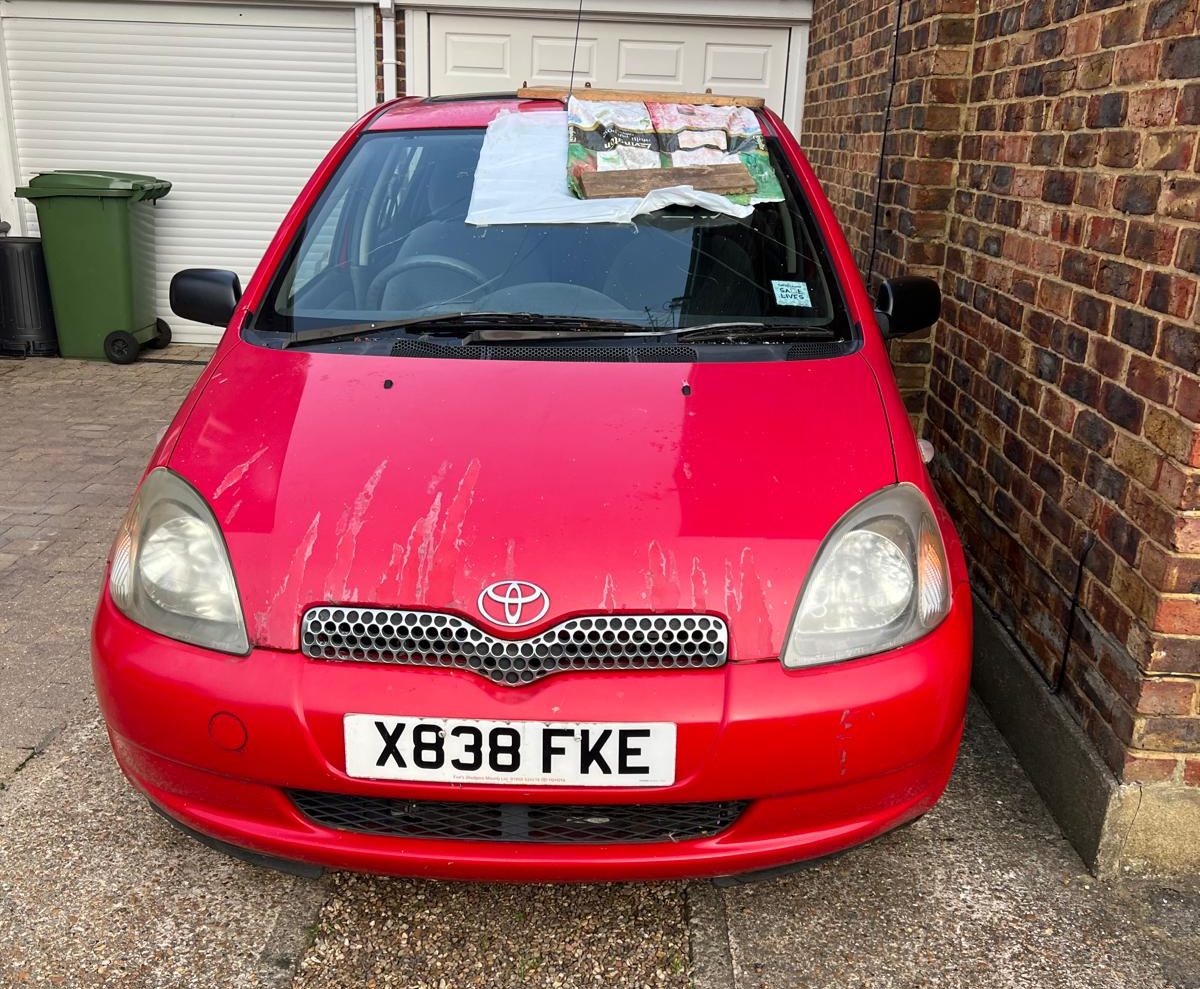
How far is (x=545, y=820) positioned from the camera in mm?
2049

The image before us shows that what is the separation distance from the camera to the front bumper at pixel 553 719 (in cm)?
196

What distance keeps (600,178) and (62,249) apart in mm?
5725

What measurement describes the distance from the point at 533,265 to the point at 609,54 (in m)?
5.27

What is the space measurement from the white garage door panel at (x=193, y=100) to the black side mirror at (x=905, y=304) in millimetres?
5718

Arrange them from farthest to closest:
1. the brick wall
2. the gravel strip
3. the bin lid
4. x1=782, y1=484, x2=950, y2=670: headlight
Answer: the bin lid → the brick wall → the gravel strip → x1=782, y1=484, x2=950, y2=670: headlight

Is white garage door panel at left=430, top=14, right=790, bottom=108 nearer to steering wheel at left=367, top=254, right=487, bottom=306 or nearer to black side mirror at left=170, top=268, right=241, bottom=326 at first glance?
black side mirror at left=170, top=268, right=241, bottom=326

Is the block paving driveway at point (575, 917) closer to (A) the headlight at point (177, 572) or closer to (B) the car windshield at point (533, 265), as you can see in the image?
(A) the headlight at point (177, 572)

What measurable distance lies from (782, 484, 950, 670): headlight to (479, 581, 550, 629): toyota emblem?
461 millimetres

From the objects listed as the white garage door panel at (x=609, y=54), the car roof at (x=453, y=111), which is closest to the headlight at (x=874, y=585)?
the car roof at (x=453, y=111)

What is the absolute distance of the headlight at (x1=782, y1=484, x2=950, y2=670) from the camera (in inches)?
81.3

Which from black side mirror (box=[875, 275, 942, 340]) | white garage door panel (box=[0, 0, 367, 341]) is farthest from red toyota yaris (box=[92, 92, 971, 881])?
white garage door panel (box=[0, 0, 367, 341])

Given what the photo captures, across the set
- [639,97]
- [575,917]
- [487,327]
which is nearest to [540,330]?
[487,327]

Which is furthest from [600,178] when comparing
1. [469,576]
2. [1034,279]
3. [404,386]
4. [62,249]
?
[62,249]

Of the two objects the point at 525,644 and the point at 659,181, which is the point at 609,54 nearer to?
the point at 659,181
